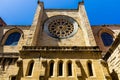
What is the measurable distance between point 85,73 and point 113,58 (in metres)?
2.77

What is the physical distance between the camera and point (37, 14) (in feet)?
66.7

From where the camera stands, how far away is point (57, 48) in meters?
14.6

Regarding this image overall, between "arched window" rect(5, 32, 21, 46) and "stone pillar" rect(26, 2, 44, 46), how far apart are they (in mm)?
3257

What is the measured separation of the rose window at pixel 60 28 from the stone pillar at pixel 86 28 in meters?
1.64

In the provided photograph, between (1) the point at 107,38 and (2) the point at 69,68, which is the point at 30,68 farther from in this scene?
(1) the point at 107,38

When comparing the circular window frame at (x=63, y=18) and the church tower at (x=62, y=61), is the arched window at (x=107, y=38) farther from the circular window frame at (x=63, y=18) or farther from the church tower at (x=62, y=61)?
the circular window frame at (x=63, y=18)

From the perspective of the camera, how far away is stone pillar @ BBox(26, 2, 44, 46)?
1647 cm

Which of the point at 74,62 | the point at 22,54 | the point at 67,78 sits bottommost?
the point at 67,78

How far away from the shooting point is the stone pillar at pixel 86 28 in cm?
1641

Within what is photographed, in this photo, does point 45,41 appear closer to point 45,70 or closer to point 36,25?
point 36,25

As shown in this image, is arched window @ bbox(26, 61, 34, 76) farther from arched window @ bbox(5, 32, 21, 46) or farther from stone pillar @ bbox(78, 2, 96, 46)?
arched window @ bbox(5, 32, 21, 46)

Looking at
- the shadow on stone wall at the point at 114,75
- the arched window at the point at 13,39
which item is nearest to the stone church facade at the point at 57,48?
the arched window at the point at 13,39

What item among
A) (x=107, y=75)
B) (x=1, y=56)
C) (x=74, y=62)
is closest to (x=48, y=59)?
(x=74, y=62)

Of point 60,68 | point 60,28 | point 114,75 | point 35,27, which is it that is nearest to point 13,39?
point 35,27
